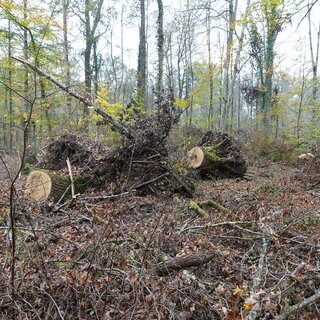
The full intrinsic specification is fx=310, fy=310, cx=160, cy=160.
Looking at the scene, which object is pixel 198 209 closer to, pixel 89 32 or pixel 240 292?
pixel 240 292

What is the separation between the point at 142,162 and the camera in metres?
6.38

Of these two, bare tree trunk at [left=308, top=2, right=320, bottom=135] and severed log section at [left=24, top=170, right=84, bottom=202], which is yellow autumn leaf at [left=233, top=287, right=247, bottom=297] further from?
bare tree trunk at [left=308, top=2, right=320, bottom=135]

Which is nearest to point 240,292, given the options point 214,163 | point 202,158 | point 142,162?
point 142,162

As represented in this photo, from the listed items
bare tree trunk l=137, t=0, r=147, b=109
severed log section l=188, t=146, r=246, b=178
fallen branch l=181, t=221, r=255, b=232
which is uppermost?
bare tree trunk l=137, t=0, r=147, b=109

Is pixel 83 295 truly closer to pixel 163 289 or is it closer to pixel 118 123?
pixel 163 289

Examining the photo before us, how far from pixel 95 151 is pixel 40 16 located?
6369 mm

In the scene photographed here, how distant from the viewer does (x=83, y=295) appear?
103 inches

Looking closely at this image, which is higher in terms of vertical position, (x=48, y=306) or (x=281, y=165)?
(x=281, y=165)

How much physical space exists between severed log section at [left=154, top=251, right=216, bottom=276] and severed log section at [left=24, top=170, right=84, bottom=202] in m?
3.15

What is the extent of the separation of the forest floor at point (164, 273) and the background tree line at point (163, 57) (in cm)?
285

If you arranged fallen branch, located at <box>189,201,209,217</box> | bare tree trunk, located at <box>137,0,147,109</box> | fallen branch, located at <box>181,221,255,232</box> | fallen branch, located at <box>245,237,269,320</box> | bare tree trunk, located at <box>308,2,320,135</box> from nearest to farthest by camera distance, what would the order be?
1. fallen branch, located at <box>245,237,269,320</box>
2. fallen branch, located at <box>181,221,255,232</box>
3. fallen branch, located at <box>189,201,209,217</box>
4. bare tree trunk, located at <box>137,0,147,109</box>
5. bare tree trunk, located at <box>308,2,320,135</box>

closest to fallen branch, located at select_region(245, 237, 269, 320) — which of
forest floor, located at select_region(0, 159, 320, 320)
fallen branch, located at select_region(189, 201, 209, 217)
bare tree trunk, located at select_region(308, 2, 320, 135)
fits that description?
forest floor, located at select_region(0, 159, 320, 320)

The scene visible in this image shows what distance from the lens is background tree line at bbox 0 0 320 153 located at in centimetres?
910

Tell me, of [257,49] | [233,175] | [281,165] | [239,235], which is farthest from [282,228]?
[257,49]
